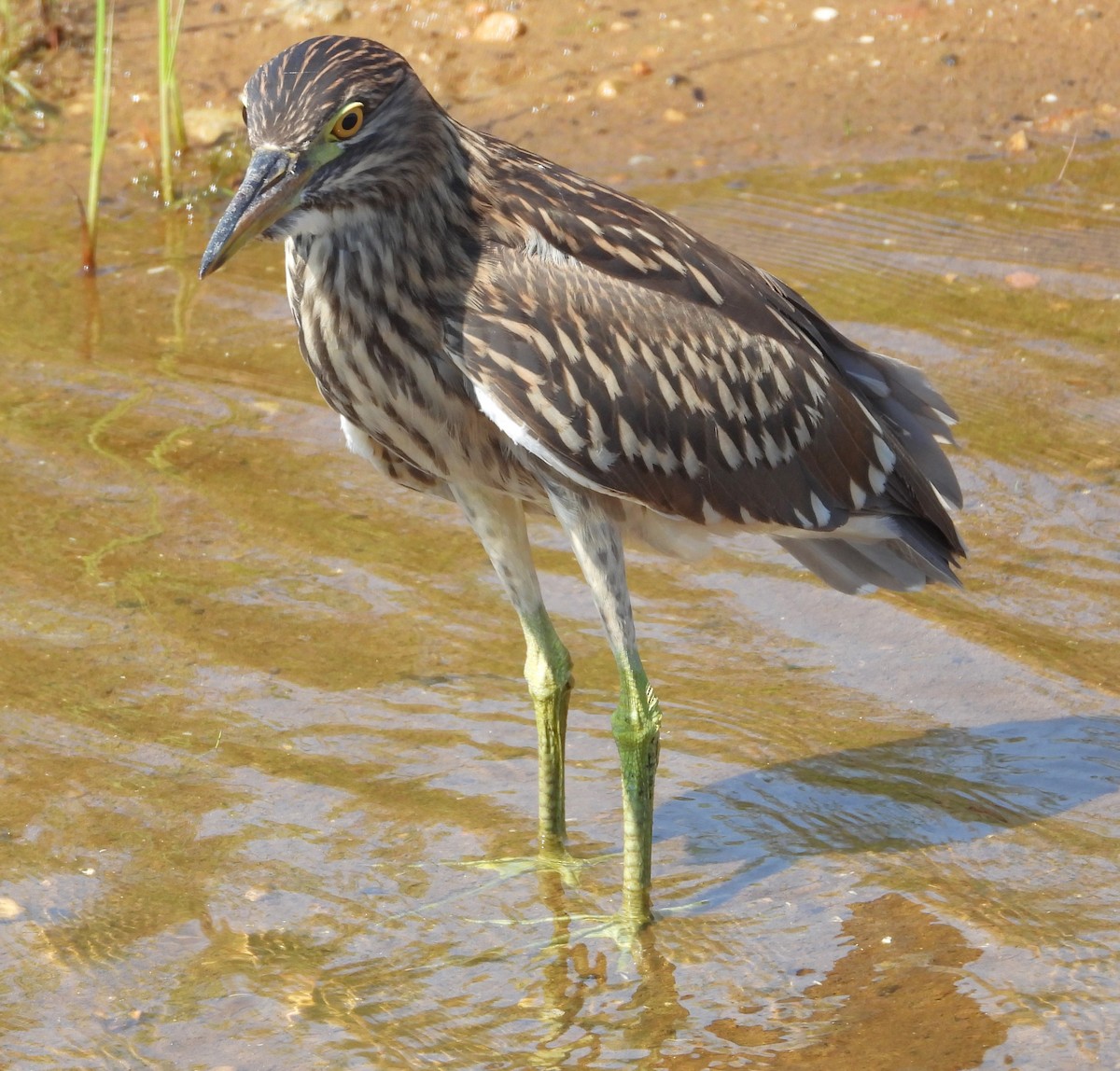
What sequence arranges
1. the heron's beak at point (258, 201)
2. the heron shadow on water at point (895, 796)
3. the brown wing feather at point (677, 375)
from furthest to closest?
the heron shadow on water at point (895, 796) → the brown wing feather at point (677, 375) → the heron's beak at point (258, 201)

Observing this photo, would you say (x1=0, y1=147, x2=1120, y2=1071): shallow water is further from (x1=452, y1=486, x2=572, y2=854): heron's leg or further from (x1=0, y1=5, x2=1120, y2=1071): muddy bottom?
(x1=452, y1=486, x2=572, y2=854): heron's leg

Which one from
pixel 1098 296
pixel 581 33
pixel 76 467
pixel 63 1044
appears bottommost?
pixel 63 1044

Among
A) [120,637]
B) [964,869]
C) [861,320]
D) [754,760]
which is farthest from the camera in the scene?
[861,320]

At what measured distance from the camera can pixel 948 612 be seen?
602cm

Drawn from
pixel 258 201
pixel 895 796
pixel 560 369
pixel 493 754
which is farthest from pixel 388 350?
pixel 895 796

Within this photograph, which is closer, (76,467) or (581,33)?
(76,467)

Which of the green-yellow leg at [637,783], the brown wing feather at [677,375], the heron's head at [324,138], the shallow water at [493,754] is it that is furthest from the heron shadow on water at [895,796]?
the heron's head at [324,138]

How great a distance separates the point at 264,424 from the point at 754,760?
2.76 m

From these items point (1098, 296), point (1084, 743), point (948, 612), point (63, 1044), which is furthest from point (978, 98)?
point (63, 1044)

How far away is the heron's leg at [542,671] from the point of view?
4832mm

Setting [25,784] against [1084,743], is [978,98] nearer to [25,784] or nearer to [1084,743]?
[1084,743]

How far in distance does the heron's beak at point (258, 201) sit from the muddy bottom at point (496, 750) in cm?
188

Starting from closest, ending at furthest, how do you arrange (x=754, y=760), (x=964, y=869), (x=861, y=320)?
(x=964, y=869)
(x=754, y=760)
(x=861, y=320)

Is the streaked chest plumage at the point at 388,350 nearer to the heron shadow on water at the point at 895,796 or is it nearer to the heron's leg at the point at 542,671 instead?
the heron's leg at the point at 542,671
